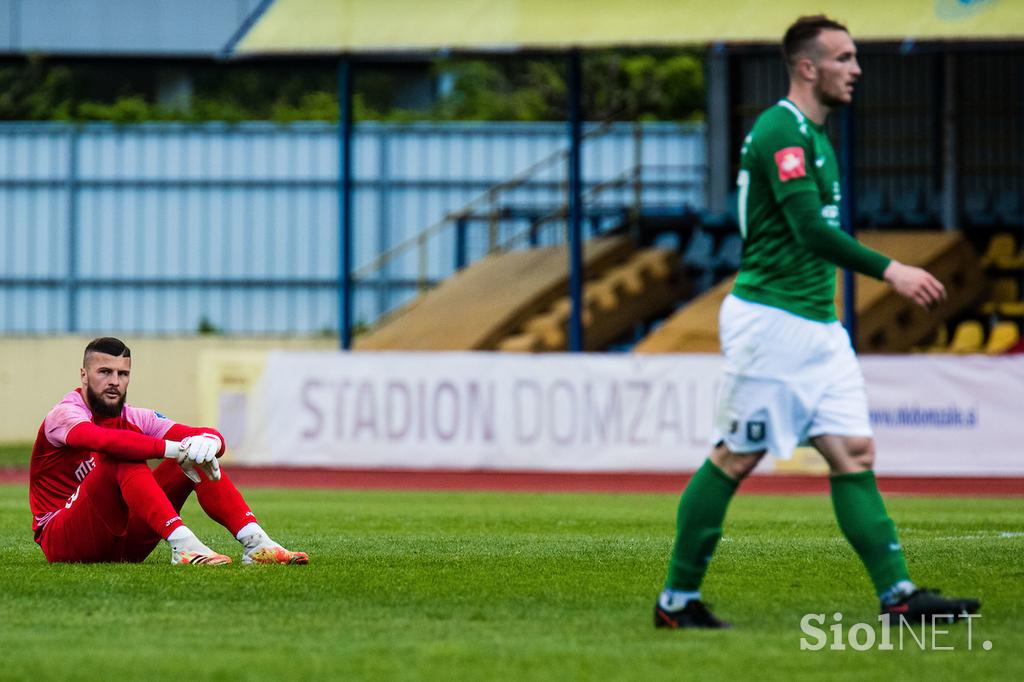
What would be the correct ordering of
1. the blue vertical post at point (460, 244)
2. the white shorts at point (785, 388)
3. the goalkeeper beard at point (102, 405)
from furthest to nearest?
the blue vertical post at point (460, 244), the goalkeeper beard at point (102, 405), the white shorts at point (785, 388)

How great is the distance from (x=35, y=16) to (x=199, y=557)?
3211 centimetres

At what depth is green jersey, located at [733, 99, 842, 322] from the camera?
6426mm

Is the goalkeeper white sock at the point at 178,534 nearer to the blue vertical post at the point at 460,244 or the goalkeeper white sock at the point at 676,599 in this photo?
the goalkeeper white sock at the point at 676,599

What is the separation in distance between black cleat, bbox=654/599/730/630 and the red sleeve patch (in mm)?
1536

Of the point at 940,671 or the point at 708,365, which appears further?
the point at 708,365

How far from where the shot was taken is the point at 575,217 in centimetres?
2492

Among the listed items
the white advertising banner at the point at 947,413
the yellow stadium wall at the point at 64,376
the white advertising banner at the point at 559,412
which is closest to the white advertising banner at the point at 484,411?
the white advertising banner at the point at 559,412

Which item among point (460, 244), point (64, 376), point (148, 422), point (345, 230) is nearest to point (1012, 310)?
point (345, 230)

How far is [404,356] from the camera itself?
2164cm

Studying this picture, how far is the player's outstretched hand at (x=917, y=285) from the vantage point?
241 inches

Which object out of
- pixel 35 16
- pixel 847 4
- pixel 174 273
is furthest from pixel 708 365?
pixel 35 16

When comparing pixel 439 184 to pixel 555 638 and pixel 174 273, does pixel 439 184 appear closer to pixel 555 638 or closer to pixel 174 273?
pixel 174 273

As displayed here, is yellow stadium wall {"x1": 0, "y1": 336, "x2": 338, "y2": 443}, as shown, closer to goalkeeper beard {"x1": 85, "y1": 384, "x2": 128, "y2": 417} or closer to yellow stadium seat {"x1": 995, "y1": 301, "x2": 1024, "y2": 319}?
yellow stadium seat {"x1": 995, "y1": 301, "x2": 1024, "y2": 319}

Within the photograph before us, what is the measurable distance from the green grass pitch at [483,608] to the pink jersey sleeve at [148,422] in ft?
2.13
